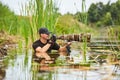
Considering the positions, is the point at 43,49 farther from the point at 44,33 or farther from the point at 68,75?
the point at 68,75

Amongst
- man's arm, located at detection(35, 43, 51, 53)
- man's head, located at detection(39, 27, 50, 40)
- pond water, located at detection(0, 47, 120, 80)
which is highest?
man's head, located at detection(39, 27, 50, 40)

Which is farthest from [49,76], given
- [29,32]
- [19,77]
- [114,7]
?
[114,7]

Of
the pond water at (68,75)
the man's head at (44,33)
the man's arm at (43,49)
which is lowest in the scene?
the pond water at (68,75)

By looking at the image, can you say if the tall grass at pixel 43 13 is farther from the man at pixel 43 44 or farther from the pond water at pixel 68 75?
the pond water at pixel 68 75

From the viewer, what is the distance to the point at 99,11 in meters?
81.2

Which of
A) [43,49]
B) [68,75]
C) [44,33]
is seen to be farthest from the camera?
[43,49]

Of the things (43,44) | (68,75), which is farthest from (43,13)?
(68,75)

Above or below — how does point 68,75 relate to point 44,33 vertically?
below

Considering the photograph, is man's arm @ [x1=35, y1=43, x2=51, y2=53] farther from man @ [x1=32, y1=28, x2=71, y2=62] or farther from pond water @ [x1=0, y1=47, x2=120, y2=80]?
pond water @ [x1=0, y1=47, x2=120, y2=80]

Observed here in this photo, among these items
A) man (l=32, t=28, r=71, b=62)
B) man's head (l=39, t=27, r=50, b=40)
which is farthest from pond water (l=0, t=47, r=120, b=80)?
man (l=32, t=28, r=71, b=62)

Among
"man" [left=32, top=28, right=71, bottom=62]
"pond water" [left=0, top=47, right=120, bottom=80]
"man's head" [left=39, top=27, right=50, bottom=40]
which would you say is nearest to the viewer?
"pond water" [left=0, top=47, right=120, bottom=80]

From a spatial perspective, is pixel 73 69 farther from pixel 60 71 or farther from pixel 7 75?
pixel 7 75

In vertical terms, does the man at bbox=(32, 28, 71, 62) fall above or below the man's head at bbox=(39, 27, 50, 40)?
below

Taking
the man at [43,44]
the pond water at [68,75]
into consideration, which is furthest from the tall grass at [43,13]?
the pond water at [68,75]
